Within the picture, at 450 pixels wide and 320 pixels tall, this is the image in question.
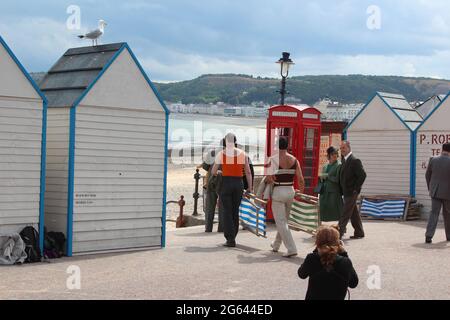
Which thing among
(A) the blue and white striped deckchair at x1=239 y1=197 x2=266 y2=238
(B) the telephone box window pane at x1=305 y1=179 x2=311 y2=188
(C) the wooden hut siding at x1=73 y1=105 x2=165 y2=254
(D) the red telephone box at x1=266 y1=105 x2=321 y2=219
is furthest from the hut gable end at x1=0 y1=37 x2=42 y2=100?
(B) the telephone box window pane at x1=305 y1=179 x2=311 y2=188

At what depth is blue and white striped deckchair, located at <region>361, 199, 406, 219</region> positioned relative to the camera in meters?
16.6

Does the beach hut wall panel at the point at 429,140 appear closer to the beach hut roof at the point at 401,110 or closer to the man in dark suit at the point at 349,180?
the beach hut roof at the point at 401,110

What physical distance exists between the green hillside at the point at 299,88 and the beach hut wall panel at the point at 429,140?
8682 centimetres

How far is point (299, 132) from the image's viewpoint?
14.9m

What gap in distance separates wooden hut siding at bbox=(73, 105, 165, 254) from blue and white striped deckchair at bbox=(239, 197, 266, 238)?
5.82 ft

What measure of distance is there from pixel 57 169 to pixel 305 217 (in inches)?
158

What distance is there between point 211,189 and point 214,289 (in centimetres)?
571

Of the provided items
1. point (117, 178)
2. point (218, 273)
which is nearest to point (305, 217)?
point (218, 273)

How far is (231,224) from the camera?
1113cm

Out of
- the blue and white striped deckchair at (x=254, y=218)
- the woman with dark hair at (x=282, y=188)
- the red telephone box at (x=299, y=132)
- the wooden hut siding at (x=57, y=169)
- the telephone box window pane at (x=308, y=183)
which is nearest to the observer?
the wooden hut siding at (x=57, y=169)

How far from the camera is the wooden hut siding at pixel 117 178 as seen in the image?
33.2 feet

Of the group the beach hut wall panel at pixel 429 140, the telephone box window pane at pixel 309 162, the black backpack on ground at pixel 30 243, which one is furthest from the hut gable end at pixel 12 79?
the beach hut wall panel at pixel 429 140

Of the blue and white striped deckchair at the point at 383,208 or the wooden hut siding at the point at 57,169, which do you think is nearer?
the wooden hut siding at the point at 57,169
